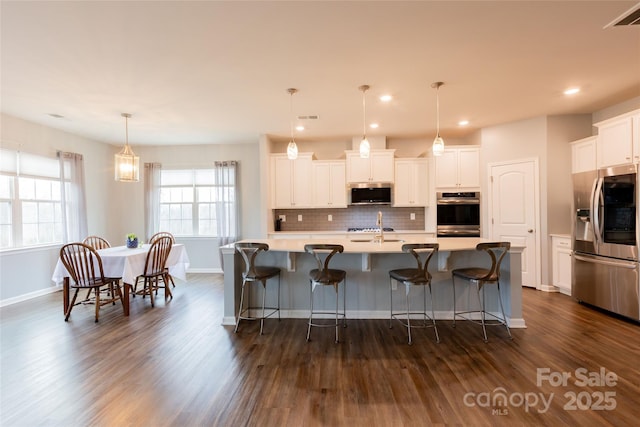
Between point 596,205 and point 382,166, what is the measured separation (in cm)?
309

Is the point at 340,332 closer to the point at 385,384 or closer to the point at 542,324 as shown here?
the point at 385,384

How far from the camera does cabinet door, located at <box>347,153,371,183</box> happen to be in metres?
5.63

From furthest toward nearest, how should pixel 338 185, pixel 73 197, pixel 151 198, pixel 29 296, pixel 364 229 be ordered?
pixel 151 198
pixel 364 229
pixel 338 185
pixel 73 197
pixel 29 296

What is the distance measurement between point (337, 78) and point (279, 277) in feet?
7.89

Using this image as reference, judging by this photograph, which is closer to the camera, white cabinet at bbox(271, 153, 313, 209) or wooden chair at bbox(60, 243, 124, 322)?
wooden chair at bbox(60, 243, 124, 322)

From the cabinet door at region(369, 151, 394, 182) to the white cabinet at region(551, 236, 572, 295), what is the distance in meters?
2.78

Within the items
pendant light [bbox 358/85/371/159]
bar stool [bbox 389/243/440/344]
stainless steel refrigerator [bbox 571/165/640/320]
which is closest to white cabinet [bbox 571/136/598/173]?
stainless steel refrigerator [bbox 571/165/640/320]

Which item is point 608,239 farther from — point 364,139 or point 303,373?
point 303,373

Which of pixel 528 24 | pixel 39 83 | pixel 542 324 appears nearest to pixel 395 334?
pixel 542 324

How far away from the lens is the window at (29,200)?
439cm

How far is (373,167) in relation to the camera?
5.62 metres

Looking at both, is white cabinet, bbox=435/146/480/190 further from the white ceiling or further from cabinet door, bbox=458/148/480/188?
the white ceiling

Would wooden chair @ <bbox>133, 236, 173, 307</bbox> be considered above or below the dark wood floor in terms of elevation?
above

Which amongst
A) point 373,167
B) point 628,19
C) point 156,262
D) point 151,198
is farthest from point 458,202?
point 151,198
